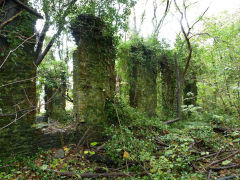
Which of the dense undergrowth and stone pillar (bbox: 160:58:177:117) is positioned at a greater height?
stone pillar (bbox: 160:58:177:117)

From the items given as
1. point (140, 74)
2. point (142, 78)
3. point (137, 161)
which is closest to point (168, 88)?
point (142, 78)

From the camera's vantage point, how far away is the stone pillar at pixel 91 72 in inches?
224

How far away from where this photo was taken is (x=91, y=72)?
5.94 meters

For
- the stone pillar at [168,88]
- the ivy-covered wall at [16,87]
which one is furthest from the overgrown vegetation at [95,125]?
the stone pillar at [168,88]

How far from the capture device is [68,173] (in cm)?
387

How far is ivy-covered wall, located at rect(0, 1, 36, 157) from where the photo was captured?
14.1ft

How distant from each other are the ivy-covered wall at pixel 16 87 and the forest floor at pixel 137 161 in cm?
48

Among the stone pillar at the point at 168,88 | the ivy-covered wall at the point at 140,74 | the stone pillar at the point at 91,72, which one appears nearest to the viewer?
the stone pillar at the point at 91,72

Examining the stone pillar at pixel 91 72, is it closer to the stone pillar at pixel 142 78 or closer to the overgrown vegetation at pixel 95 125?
the overgrown vegetation at pixel 95 125

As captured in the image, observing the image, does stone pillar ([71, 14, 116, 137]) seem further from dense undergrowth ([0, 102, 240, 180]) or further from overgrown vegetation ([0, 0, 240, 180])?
dense undergrowth ([0, 102, 240, 180])

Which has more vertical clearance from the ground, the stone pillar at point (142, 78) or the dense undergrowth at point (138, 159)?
the stone pillar at point (142, 78)

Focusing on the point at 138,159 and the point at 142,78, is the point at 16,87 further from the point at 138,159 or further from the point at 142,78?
the point at 142,78

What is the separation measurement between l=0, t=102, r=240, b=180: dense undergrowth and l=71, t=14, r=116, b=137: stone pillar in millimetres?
779

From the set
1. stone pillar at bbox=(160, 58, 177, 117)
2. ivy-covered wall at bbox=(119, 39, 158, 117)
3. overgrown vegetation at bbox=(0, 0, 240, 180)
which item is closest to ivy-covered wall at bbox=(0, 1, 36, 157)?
overgrown vegetation at bbox=(0, 0, 240, 180)
